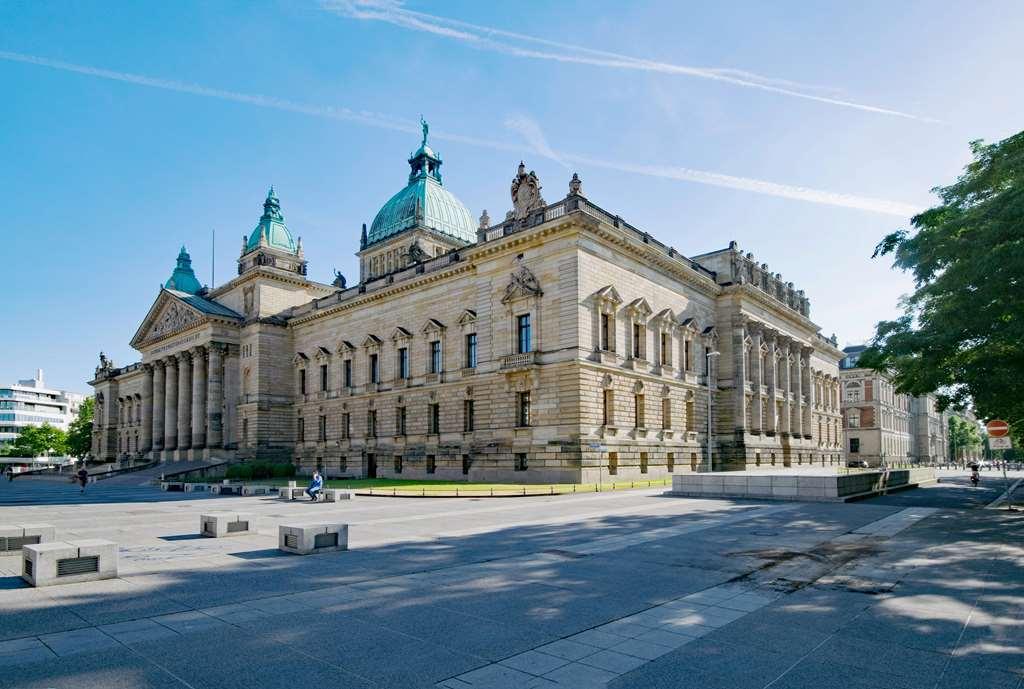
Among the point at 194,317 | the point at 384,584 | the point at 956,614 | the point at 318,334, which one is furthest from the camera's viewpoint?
the point at 194,317

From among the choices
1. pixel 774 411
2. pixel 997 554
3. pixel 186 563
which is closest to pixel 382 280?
pixel 774 411

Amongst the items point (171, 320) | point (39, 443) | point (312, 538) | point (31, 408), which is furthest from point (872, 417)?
point (31, 408)

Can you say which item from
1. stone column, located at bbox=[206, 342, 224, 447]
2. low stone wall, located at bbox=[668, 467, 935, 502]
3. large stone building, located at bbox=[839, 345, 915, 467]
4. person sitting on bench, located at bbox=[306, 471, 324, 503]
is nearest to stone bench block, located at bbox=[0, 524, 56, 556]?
person sitting on bench, located at bbox=[306, 471, 324, 503]

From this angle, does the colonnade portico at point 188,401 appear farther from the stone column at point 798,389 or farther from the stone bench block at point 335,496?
the stone column at point 798,389

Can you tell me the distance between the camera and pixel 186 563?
13.4 metres

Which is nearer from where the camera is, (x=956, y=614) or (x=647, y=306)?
(x=956, y=614)

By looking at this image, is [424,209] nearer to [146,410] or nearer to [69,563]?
[146,410]

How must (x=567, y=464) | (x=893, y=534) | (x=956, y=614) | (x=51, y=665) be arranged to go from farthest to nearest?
(x=567, y=464) → (x=893, y=534) → (x=956, y=614) → (x=51, y=665)

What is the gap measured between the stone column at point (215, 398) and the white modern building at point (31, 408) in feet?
384

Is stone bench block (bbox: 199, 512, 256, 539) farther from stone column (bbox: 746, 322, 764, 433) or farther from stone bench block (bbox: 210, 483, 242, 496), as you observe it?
stone column (bbox: 746, 322, 764, 433)

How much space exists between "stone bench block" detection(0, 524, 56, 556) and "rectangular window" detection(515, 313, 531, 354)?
31.0 meters

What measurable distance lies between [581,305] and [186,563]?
29988 millimetres

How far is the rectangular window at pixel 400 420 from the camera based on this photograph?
54.1 metres

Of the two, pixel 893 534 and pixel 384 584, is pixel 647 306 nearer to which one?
pixel 893 534
